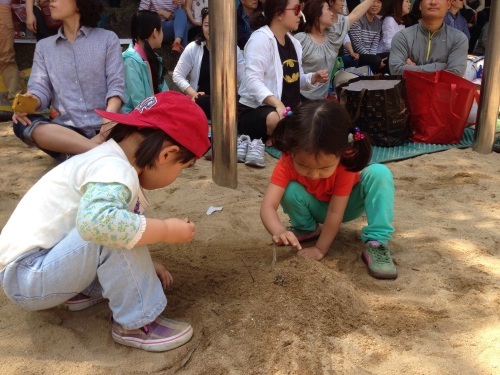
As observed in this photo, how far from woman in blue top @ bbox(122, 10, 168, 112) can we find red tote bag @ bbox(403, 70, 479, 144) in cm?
190

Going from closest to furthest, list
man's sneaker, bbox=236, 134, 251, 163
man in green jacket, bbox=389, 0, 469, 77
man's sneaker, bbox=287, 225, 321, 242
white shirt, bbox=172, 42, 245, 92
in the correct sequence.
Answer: man's sneaker, bbox=287, 225, 321, 242, man's sneaker, bbox=236, 134, 251, 163, man in green jacket, bbox=389, 0, 469, 77, white shirt, bbox=172, 42, 245, 92

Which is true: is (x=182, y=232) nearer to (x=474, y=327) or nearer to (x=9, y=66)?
(x=474, y=327)

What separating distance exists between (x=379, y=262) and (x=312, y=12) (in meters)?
3.11

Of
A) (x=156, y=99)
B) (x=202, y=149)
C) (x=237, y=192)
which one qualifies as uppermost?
(x=156, y=99)

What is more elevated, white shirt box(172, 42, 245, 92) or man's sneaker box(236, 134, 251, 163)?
white shirt box(172, 42, 245, 92)

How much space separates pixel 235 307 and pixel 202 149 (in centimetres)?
54

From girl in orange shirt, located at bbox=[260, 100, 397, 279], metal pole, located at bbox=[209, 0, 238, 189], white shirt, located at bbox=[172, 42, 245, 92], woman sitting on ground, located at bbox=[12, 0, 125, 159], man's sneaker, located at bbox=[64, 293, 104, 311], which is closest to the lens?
man's sneaker, located at bbox=[64, 293, 104, 311]

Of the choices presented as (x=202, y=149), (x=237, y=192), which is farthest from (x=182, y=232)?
(x=237, y=192)

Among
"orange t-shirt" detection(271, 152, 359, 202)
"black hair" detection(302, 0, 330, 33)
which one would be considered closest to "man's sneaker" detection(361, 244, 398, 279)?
"orange t-shirt" detection(271, 152, 359, 202)

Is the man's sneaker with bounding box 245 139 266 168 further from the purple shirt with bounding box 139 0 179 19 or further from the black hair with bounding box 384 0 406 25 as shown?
the black hair with bounding box 384 0 406 25

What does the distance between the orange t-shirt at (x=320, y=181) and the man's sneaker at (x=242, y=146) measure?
1.45 meters

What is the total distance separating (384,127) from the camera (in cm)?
421

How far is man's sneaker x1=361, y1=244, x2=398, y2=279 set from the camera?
2195 mm

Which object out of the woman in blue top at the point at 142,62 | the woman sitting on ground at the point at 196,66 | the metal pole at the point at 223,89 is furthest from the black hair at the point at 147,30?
the metal pole at the point at 223,89
